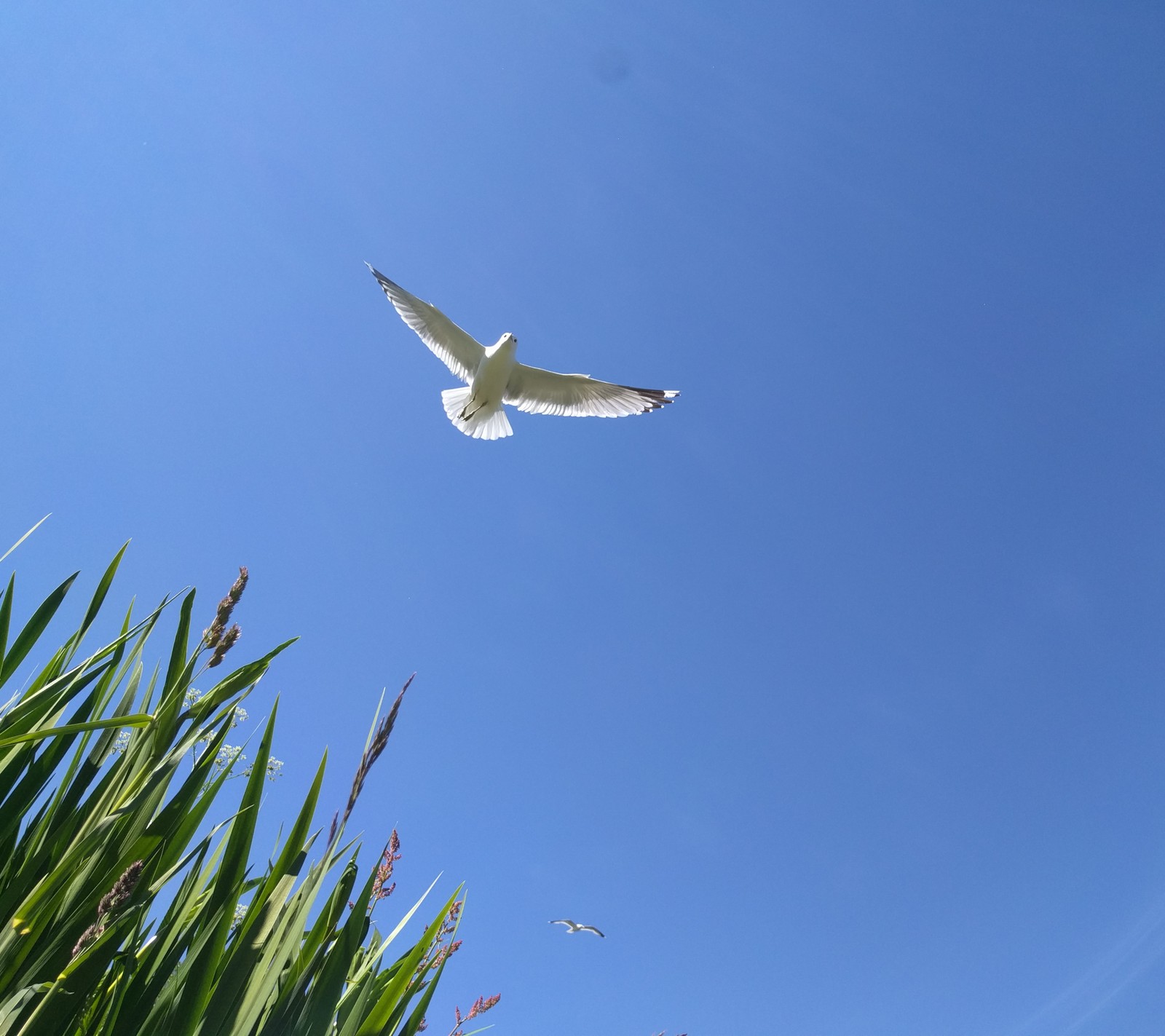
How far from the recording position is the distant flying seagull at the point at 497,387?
945cm

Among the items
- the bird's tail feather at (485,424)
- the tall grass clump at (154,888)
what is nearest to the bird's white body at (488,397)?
the bird's tail feather at (485,424)

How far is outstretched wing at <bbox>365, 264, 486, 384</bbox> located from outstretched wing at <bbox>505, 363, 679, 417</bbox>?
2.28ft

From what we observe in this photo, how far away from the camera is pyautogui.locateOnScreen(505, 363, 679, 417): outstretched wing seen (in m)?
9.48

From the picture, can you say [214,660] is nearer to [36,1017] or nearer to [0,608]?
[0,608]

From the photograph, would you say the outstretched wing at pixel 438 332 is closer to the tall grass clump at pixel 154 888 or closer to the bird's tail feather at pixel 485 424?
the bird's tail feather at pixel 485 424

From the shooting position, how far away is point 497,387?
9.70 meters

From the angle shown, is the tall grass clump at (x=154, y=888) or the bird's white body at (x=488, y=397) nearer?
the tall grass clump at (x=154, y=888)

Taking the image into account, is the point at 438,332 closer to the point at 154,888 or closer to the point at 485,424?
the point at 485,424

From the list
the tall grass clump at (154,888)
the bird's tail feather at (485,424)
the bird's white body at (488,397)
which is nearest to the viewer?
the tall grass clump at (154,888)

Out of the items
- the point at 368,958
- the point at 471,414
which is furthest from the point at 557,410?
the point at 368,958

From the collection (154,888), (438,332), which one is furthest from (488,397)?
(154,888)

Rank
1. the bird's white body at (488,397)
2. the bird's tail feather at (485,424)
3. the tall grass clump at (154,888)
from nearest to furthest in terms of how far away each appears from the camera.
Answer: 1. the tall grass clump at (154,888)
2. the bird's white body at (488,397)
3. the bird's tail feather at (485,424)

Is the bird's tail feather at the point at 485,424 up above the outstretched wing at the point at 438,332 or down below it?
below

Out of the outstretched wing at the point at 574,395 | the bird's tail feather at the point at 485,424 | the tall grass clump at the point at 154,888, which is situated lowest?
the tall grass clump at the point at 154,888
